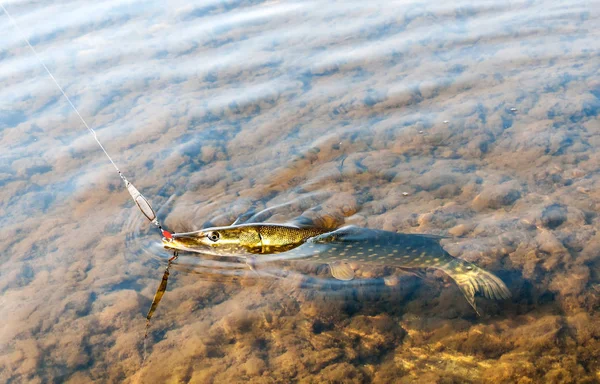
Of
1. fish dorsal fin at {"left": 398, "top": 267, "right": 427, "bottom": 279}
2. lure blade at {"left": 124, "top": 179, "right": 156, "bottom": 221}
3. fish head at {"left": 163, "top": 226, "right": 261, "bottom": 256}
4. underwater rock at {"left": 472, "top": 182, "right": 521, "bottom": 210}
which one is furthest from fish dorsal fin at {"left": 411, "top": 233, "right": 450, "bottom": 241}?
lure blade at {"left": 124, "top": 179, "right": 156, "bottom": 221}

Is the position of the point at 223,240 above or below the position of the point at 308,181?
above

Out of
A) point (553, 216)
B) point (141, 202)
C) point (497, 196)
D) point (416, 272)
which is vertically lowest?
point (553, 216)

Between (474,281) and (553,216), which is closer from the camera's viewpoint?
(474,281)

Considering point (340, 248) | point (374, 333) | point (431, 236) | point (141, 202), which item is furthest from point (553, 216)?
point (141, 202)

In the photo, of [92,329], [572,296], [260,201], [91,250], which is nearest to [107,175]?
[91,250]

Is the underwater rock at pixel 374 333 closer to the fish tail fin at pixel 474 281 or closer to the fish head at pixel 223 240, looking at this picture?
the fish tail fin at pixel 474 281

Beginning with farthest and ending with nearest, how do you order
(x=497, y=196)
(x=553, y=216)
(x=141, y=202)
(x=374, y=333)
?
(x=497, y=196)
(x=553, y=216)
(x=141, y=202)
(x=374, y=333)

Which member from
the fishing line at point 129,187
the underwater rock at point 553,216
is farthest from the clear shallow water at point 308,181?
the fishing line at point 129,187

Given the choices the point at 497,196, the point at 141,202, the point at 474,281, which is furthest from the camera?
the point at 497,196

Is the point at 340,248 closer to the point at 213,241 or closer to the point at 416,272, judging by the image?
the point at 416,272
